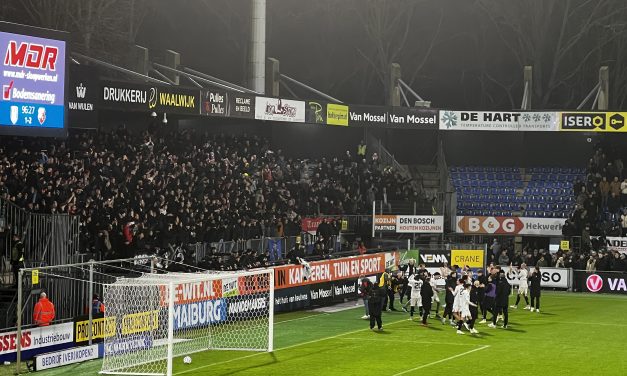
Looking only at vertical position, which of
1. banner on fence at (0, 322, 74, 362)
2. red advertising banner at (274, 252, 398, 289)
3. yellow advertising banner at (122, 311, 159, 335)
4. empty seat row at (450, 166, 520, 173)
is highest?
empty seat row at (450, 166, 520, 173)

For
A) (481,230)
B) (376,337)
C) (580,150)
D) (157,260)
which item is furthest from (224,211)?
(580,150)

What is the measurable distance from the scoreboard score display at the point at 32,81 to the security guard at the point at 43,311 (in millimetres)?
4722

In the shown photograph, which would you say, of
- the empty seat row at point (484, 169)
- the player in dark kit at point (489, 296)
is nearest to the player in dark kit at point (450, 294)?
the player in dark kit at point (489, 296)

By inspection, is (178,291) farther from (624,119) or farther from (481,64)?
(481,64)

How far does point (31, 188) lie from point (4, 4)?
78.4 feet

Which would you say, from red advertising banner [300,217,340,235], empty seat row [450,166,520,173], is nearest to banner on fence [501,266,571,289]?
red advertising banner [300,217,340,235]

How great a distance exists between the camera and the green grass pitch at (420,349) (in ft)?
80.4

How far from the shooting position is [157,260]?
102 ft

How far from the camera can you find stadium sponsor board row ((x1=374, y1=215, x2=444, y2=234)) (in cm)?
4588

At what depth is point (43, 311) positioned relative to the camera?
24703 millimetres

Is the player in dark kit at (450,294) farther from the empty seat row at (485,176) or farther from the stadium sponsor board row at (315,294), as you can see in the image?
the empty seat row at (485,176)

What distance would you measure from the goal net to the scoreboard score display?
16.7ft

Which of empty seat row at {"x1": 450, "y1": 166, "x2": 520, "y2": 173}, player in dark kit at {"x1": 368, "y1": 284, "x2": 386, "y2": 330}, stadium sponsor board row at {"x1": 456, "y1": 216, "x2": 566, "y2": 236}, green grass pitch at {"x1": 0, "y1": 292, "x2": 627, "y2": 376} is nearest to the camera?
green grass pitch at {"x1": 0, "y1": 292, "x2": 627, "y2": 376}

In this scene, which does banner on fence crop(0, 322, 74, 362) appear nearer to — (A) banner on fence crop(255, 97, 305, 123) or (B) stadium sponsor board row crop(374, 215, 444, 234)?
(A) banner on fence crop(255, 97, 305, 123)
